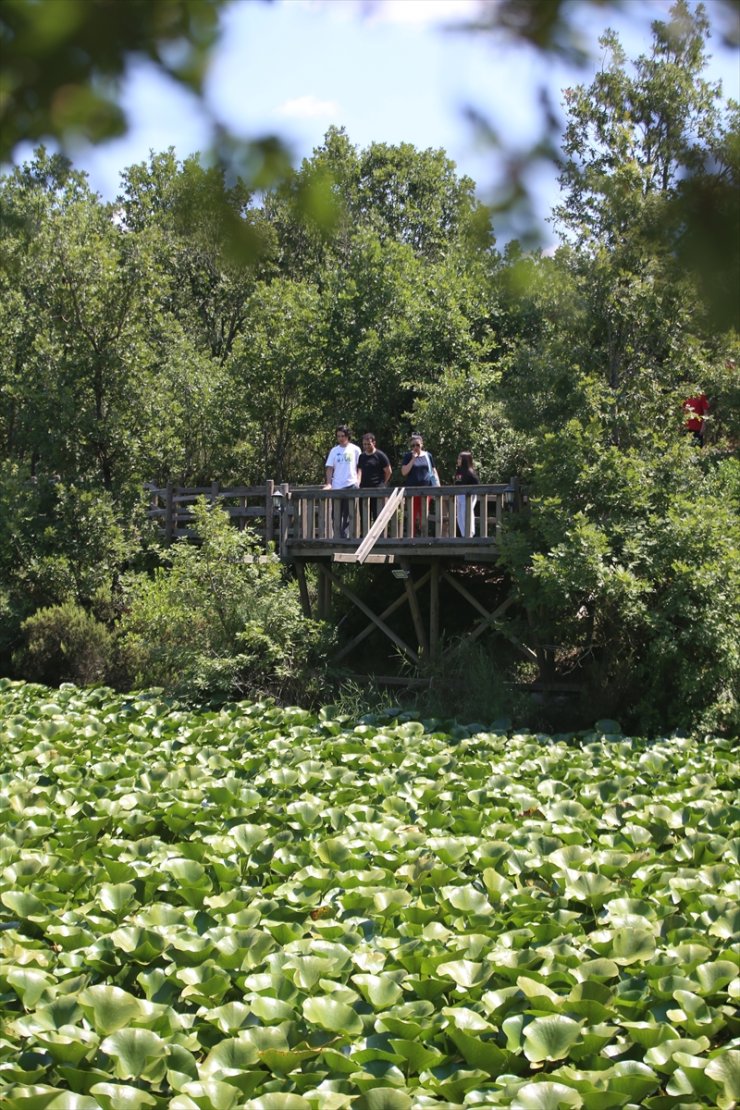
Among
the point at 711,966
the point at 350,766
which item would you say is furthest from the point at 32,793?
the point at 711,966

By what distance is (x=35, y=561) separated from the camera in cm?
1844

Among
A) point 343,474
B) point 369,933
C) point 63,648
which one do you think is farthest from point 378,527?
point 369,933

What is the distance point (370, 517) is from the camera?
1662cm

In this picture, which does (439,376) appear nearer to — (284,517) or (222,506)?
(222,506)

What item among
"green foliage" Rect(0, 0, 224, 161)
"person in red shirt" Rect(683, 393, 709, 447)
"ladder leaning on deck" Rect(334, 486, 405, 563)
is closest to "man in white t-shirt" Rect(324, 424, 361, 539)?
"ladder leaning on deck" Rect(334, 486, 405, 563)

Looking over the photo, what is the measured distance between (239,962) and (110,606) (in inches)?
528

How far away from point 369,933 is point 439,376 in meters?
16.3

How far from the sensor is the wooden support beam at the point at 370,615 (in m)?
16.6

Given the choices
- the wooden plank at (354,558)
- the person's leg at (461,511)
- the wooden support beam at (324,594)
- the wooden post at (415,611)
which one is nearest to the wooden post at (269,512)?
the wooden support beam at (324,594)

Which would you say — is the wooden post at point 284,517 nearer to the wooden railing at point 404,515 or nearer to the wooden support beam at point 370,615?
the wooden railing at point 404,515

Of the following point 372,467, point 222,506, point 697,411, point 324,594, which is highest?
point 697,411

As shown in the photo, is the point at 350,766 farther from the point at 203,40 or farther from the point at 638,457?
the point at 203,40

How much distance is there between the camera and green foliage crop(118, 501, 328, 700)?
14727 mm

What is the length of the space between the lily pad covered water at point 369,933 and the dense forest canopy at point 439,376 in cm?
320
